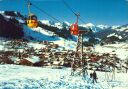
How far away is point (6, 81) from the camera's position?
1069 inches

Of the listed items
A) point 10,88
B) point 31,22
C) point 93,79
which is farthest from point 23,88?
point 93,79

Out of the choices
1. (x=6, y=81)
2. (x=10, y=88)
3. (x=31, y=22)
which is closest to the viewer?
(x=31, y=22)

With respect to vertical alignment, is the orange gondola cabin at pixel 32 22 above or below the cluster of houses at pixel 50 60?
above

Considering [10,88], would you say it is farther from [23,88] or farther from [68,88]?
[68,88]

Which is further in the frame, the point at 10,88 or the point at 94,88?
the point at 94,88

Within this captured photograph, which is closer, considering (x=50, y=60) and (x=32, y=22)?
(x=32, y=22)

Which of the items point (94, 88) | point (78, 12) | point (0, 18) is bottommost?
point (94, 88)

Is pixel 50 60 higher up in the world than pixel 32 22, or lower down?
lower down

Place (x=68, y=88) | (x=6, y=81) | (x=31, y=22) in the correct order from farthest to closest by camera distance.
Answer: (x=68, y=88) < (x=6, y=81) < (x=31, y=22)

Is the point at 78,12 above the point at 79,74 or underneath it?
above

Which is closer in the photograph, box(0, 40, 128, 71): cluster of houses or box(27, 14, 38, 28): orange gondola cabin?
box(27, 14, 38, 28): orange gondola cabin

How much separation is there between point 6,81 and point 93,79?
1342 centimetres

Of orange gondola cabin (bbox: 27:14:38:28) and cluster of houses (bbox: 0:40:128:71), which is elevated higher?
orange gondola cabin (bbox: 27:14:38:28)

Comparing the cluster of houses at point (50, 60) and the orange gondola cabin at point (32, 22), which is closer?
the orange gondola cabin at point (32, 22)
